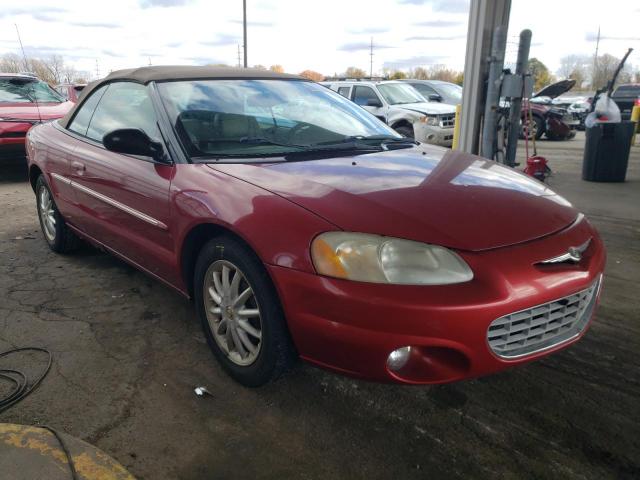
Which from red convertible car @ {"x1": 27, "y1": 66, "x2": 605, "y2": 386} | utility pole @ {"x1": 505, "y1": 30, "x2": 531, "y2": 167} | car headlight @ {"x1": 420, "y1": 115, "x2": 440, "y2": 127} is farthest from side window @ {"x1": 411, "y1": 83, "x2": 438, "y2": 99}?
red convertible car @ {"x1": 27, "y1": 66, "x2": 605, "y2": 386}

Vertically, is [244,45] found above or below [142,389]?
above

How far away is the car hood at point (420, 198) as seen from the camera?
2.02m

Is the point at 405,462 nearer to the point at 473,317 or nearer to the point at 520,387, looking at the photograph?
the point at 473,317

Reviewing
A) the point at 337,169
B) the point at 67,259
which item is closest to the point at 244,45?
the point at 67,259

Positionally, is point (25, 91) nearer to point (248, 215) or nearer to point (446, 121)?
point (446, 121)

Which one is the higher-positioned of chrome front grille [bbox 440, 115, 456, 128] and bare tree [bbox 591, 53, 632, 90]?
bare tree [bbox 591, 53, 632, 90]

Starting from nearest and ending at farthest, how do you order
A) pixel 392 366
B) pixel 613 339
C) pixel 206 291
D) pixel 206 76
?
pixel 392 366 → pixel 206 291 → pixel 613 339 → pixel 206 76

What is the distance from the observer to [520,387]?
2.50 metres

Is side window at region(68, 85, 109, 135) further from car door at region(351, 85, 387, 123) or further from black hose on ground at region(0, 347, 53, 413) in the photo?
car door at region(351, 85, 387, 123)

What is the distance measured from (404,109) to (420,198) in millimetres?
8894

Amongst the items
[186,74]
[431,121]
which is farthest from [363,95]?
[186,74]

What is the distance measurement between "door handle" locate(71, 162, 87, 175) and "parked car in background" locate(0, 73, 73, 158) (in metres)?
5.03

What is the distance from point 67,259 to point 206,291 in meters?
2.32

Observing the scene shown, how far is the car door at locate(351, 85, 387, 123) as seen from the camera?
11055 mm
